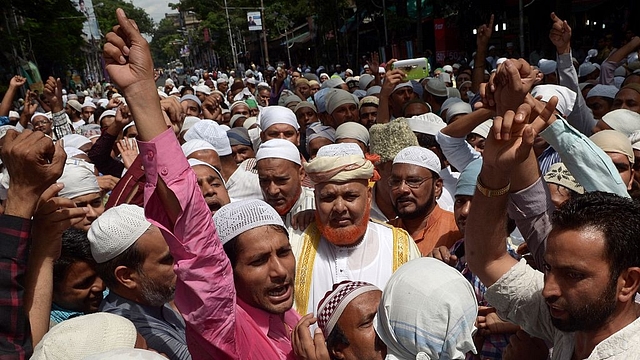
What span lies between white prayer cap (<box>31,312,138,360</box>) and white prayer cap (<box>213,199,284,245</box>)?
530 millimetres

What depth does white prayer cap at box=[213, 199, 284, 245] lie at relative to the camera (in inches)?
88.6

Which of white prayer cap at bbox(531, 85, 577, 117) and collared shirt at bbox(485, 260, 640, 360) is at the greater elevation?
white prayer cap at bbox(531, 85, 577, 117)

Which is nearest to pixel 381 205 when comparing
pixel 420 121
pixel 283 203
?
pixel 283 203

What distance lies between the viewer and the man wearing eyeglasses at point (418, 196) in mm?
3480

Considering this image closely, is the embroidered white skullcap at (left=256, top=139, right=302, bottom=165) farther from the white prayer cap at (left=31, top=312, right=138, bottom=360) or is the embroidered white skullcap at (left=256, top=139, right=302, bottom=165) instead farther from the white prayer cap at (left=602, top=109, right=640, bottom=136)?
the white prayer cap at (left=602, top=109, right=640, bottom=136)

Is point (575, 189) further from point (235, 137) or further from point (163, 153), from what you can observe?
point (235, 137)

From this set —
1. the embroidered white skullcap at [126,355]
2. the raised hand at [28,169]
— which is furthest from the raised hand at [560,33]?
the embroidered white skullcap at [126,355]

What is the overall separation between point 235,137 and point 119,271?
3.52 metres

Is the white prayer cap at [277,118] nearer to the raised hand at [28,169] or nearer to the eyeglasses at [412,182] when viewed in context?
the eyeglasses at [412,182]

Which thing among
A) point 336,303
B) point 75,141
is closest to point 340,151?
point 336,303

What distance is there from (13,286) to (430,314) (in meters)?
1.32

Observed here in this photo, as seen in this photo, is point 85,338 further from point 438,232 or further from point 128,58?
point 438,232

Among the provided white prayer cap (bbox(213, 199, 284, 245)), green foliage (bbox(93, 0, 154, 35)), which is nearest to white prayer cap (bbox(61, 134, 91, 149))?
white prayer cap (bbox(213, 199, 284, 245))

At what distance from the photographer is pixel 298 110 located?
7.22m
